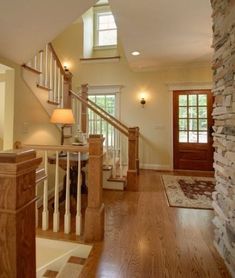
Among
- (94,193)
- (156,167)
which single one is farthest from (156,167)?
(94,193)

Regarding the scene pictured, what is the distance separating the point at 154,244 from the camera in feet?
7.04

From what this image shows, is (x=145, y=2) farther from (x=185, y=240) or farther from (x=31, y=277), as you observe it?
(x=31, y=277)

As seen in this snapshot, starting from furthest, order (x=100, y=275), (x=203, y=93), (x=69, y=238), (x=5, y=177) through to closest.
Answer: (x=203, y=93) → (x=69, y=238) → (x=100, y=275) → (x=5, y=177)

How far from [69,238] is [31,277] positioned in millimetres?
1532

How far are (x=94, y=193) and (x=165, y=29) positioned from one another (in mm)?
2762

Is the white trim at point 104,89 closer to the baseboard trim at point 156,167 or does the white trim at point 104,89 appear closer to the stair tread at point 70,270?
the baseboard trim at point 156,167

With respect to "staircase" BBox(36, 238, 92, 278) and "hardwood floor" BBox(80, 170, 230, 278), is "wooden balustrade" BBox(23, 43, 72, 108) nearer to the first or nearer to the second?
"hardwood floor" BBox(80, 170, 230, 278)

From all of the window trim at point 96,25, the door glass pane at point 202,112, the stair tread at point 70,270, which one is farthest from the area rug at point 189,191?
the window trim at point 96,25

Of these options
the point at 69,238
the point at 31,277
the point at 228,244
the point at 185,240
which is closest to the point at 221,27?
the point at 228,244

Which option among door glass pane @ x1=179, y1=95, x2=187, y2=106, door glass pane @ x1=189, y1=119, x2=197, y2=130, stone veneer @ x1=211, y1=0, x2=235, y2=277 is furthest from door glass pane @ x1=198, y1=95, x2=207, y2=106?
stone veneer @ x1=211, y1=0, x2=235, y2=277

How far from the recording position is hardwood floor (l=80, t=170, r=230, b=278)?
176 centimetres

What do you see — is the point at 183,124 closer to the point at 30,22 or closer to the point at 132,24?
the point at 132,24

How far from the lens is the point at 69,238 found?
219cm

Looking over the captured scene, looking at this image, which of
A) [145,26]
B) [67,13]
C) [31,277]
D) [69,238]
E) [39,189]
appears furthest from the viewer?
[145,26]
